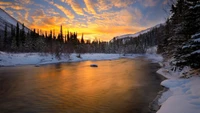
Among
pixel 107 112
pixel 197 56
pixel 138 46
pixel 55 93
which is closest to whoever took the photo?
pixel 107 112

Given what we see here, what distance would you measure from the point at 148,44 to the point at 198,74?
161227 mm

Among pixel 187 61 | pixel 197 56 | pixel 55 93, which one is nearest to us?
pixel 197 56

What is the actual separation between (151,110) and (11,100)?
995cm

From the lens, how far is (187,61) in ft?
40.9

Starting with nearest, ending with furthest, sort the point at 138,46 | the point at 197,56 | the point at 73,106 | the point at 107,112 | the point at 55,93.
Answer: the point at 107,112 < the point at 73,106 < the point at 197,56 < the point at 55,93 < the point at 138,46

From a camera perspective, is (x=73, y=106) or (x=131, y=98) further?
(x=131, y=98)

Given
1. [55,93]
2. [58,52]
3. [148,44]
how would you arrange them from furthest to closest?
[148,44] < [58,52] < [55,93]

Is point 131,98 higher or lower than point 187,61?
lower

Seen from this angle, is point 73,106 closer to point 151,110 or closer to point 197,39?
point 151,110

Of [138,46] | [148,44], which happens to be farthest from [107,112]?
[148,44]

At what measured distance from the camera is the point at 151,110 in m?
9.31

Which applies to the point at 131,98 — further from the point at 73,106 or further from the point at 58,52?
the point at 58,52

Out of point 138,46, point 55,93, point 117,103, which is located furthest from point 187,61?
point 138,46

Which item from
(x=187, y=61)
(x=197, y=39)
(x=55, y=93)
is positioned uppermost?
(x=197, y=39)
